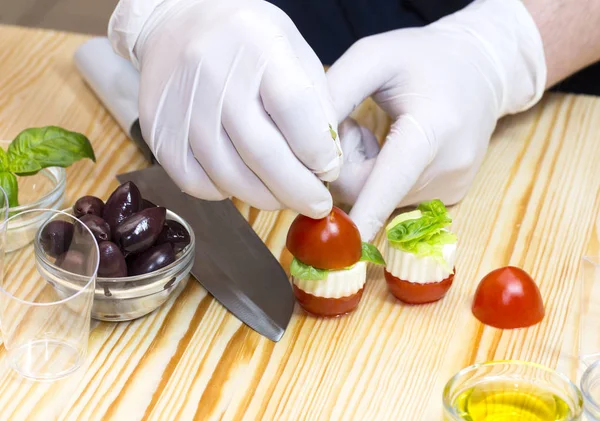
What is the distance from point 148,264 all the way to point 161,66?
0.28m

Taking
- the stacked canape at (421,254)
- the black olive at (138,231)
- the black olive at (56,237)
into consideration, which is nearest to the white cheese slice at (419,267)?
the stacked canape at (421,254)

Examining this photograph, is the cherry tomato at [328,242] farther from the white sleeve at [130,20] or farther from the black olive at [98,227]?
the white sleeve at [130,20]

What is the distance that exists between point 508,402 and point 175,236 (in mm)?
470

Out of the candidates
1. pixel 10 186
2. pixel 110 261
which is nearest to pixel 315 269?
pixel 110 261

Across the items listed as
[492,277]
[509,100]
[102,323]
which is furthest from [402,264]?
[509,100]

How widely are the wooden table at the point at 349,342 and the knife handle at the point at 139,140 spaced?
0.02 m

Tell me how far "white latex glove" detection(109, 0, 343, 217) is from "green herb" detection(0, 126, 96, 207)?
153 mm

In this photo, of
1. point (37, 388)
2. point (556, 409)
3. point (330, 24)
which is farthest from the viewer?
point (330, 24)

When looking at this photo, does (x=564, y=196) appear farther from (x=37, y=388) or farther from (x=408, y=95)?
(x=37, y=388)

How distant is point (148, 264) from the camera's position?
1.04m

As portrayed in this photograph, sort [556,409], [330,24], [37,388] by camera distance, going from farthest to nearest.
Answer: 1. [330,24]
2. [37,388]
3. [556,409]

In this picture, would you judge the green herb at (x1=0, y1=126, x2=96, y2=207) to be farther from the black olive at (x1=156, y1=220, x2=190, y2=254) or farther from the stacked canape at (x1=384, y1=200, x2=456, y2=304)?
the stacked canape at (x1=384, y1=200, x2=456, y2=304)

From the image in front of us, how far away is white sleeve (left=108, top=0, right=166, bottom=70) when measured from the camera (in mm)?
1219

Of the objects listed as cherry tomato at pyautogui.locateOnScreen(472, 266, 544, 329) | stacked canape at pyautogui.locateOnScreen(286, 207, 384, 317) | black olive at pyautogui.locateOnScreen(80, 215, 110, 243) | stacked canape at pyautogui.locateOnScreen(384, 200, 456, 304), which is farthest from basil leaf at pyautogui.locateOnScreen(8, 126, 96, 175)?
cherry tomato at pyautogui.locateOnScreen(472, 266, 544, 329)
